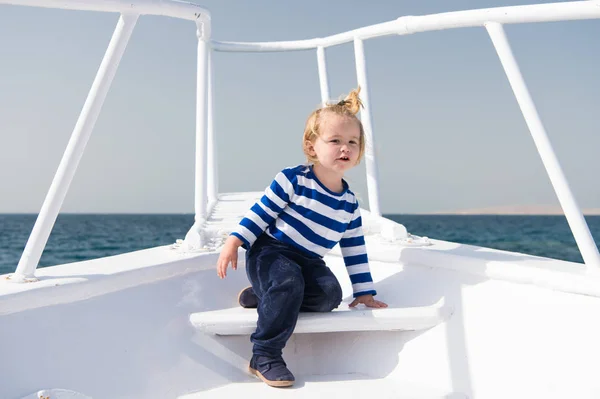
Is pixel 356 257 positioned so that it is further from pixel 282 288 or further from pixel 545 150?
pixel 545 150

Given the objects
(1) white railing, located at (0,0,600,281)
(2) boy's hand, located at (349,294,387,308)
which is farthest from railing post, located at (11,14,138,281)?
(2) boy's hand, located at (349,294,387,308)

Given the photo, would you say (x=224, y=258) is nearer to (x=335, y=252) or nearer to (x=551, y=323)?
(x=335, y=252)

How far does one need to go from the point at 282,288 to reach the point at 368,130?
0.73m

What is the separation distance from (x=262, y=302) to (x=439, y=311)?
0.44 m

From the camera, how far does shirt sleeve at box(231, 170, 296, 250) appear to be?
1456 millimetres

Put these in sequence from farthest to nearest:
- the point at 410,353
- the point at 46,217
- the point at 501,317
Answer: the point at 410,353 → the point at 501,317 → the point at 46,217

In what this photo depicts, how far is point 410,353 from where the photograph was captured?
1.43 m

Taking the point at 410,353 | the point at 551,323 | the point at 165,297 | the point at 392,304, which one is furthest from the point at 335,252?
the point at 551,323

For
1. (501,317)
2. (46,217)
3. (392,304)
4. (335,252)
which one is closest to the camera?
(46,217)

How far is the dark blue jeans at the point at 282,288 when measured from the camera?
1.36 m

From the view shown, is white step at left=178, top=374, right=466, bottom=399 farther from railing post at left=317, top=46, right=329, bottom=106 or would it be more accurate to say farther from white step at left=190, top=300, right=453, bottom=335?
railing post at left=317, top=46, right=329, bottom=106

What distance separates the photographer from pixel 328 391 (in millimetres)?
1318

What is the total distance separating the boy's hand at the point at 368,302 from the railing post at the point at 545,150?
1.66ft

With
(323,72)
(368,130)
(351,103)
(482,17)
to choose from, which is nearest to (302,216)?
(351,103)
